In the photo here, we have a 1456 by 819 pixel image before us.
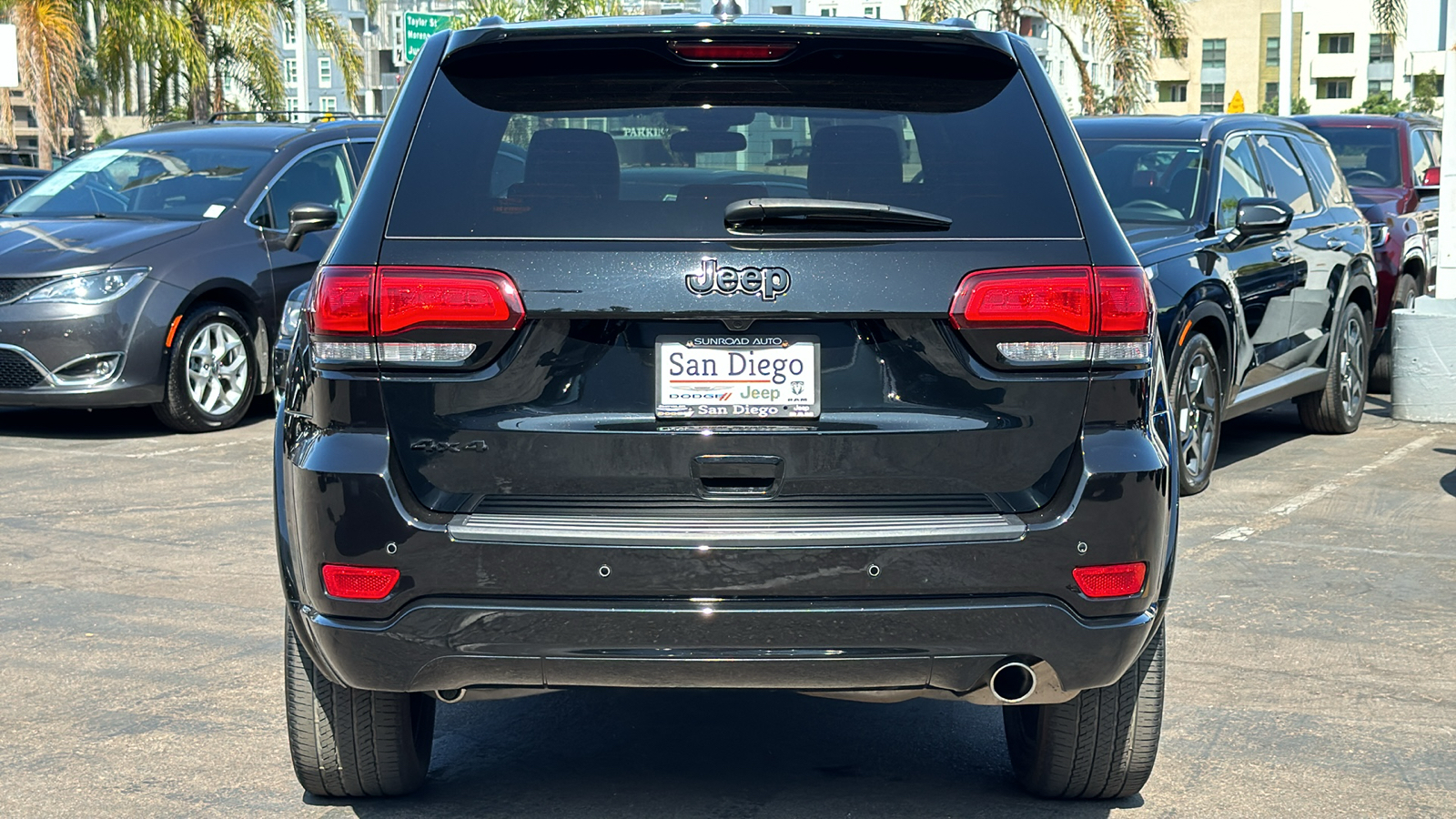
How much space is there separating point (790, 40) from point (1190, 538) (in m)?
4.24

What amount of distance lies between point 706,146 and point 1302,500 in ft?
17.9

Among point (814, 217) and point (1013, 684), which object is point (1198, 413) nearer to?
point (1013, 684)

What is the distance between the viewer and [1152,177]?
28.0 ft

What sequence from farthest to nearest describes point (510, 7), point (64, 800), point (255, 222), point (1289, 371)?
point (510, 7) → point (255, 222) → point (1289, 371) → point (64, 800)

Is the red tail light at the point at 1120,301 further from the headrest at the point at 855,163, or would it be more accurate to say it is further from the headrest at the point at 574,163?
the headrest at the point at 574,163

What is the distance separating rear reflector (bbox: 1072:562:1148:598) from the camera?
3303mm

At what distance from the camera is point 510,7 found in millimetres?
34125

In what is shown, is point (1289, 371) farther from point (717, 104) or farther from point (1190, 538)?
point (717, 104)

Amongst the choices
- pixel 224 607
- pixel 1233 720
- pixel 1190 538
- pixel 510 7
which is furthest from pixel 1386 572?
pixel 510 7

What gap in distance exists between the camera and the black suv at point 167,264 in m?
9.82

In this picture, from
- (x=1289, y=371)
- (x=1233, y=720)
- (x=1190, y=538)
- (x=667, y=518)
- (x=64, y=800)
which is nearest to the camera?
(x=667, y=518)

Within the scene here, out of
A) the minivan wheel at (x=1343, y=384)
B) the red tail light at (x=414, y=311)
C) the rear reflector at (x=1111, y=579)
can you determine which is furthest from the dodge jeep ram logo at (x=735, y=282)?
the minivan wheel at (x=1343, y=384)

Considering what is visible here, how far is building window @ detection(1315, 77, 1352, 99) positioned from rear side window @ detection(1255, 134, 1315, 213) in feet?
337

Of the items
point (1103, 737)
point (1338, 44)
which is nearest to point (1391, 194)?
point (1103, 737)
